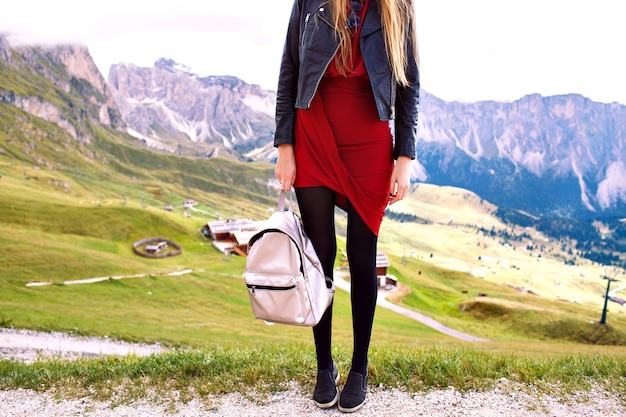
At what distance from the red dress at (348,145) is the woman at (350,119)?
1 centimetres

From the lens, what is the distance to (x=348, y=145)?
5.34 metres

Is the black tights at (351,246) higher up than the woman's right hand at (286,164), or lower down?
lower down

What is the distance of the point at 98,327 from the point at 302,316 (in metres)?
29.8

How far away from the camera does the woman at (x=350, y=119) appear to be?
5.02 metres

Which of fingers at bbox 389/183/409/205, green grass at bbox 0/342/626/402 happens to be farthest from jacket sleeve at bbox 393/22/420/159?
green grass at bbox 0/342/626/402

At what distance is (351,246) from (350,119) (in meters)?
1.53

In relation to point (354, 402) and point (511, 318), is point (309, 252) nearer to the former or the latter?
point (354, 402)

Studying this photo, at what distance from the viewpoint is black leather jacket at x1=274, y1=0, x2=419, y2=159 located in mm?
5004

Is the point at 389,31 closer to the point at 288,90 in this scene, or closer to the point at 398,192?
the point at 288,90

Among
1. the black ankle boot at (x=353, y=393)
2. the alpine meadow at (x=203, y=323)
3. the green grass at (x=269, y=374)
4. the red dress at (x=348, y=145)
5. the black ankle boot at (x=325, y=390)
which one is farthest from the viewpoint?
the alpine meadow at (x=203, y=323)

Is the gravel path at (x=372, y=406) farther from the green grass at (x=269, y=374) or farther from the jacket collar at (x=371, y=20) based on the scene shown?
the jacket collar at (x=371, y=20)

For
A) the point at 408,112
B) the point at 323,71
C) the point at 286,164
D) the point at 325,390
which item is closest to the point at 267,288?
the point at 286,164

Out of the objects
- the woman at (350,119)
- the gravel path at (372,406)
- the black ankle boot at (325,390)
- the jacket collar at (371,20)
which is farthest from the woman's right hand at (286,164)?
the gravel path at (372,406)

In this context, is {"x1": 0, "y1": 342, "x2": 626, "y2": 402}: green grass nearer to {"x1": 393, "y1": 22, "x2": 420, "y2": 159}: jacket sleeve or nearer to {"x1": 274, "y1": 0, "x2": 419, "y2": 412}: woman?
{"x1": 274, "y1": 0, "x2": 419, "y2": 412}: woman
